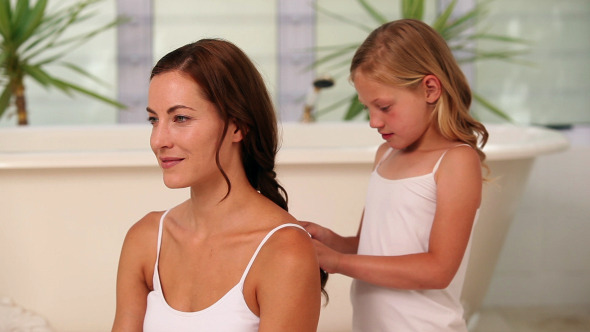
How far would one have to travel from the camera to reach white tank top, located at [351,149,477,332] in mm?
1390

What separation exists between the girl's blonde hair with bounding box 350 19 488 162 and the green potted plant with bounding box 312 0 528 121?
1890mm

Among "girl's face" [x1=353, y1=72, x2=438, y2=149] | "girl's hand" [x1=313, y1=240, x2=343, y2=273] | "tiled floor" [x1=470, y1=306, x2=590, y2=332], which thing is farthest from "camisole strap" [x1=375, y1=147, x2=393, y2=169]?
"tiled floor" [x1=470, y1=306, x2=590, y2=332]

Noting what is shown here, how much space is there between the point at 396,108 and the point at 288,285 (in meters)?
0.47

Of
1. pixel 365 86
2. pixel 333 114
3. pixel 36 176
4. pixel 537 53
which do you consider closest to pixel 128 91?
pixel 333 114

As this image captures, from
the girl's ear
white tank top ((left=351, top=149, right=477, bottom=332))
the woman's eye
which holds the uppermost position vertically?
the girl's ear

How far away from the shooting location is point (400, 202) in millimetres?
1410

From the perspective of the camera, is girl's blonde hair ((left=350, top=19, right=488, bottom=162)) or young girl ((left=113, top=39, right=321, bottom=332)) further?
girl's blonde hair ((left=350, top=19, right=488, bottom=162))

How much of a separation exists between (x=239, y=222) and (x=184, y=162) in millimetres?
119

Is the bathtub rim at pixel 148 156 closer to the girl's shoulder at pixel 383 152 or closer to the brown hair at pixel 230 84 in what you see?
the girl's shoulder at pixel 383 152

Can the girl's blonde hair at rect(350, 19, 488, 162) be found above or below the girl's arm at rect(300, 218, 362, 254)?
above

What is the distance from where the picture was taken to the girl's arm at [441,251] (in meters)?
1.31

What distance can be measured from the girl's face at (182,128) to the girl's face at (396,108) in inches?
14.2

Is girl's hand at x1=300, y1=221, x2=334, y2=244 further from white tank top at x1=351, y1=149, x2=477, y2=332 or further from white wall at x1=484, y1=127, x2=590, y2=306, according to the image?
white wall at x1=484, y1=127, x2=590, y2=306

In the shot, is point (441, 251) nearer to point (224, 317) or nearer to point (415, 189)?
point (415, 189)
